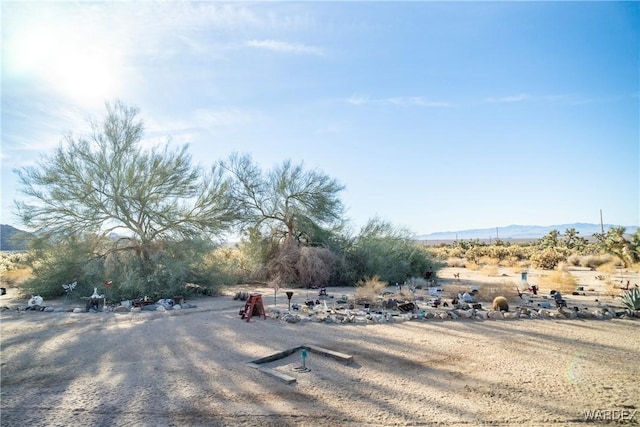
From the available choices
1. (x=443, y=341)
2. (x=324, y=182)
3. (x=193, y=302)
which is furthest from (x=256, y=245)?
(x=443, y=341)

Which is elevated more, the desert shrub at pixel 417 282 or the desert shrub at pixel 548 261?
the desert shrub at pixel 548 261

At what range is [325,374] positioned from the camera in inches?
233

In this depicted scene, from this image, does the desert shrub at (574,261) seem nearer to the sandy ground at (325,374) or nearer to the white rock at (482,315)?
the sandy ground at (325,374)

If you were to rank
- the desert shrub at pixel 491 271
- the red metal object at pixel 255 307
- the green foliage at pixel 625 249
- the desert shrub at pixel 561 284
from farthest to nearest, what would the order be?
the green foliage at pixel 625 249 → the desert shrub at pixel 491 271 → the desert shrub at pixel 561 284 → the red metal object at pixel 255 307

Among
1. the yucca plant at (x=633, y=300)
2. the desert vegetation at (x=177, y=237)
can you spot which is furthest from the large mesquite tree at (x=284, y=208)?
the yucca plant at (x=633, y=300)

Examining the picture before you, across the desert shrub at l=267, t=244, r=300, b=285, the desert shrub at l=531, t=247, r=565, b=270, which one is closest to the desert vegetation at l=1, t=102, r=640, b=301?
A: the desert shrub at l=267, t=244, r=300, b=285

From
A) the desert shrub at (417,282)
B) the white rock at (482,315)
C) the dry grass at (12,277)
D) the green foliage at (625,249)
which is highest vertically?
the green foliage at (625,249)

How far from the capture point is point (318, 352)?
6980 millimetres

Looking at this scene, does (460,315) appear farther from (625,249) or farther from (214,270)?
(625,249)

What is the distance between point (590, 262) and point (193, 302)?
2473 centimetres

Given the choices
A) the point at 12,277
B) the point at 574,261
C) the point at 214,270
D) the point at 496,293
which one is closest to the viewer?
the point at 496,293

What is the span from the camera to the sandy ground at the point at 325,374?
4543mm

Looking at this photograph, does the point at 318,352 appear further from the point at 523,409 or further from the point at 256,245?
the point at 256,245

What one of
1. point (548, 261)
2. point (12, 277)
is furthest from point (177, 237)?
point (548, 261)
